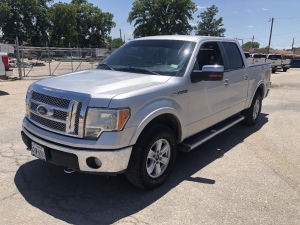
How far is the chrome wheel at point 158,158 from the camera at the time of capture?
3.51 m

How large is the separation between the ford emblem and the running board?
182 centimetres

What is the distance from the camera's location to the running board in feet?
13.2

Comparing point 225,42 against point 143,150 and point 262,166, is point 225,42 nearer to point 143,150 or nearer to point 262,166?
point 262,166

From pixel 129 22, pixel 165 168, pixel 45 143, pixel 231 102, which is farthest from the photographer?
pixel 129 22

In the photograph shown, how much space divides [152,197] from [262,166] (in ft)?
→ 6.54

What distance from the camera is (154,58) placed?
429 cm

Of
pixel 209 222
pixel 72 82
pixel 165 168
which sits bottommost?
pixel 209 222

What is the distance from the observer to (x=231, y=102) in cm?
519

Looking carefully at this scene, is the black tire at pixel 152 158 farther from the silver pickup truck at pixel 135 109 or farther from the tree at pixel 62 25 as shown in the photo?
the tree at pixel 62 25

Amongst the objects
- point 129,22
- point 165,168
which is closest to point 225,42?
point 165,168

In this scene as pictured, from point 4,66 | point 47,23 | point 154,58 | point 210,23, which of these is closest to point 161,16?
point 210,23

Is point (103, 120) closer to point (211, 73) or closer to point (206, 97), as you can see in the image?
point (211, 73)

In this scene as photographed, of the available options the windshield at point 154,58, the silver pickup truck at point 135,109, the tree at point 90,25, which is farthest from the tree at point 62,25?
the silver pickup truck at point 135,109

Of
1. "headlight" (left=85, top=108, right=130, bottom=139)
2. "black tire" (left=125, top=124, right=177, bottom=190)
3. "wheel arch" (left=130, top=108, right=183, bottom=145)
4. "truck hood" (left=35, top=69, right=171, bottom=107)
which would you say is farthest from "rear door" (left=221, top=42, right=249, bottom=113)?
"headlight" (left=85, top=108, right=130, bottom=139)
